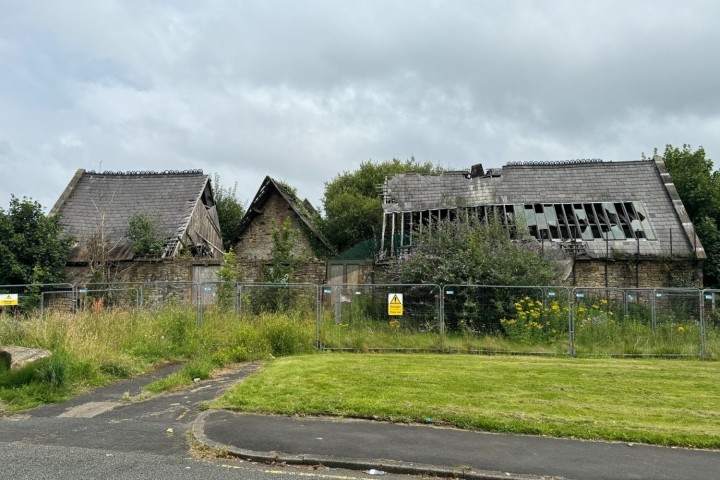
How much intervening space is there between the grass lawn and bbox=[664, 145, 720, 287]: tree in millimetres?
11591

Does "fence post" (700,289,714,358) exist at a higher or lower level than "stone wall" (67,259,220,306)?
lower

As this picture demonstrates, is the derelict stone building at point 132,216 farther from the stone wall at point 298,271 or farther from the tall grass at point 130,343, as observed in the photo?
the tall grass at point 130,343

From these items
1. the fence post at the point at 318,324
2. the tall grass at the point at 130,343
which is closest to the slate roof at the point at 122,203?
the tall grass at the point at 130,343

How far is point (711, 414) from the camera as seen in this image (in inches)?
337

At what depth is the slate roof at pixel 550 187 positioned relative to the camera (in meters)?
25.7

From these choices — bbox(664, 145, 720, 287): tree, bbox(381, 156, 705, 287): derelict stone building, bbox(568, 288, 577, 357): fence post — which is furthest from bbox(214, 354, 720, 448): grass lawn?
bbox(664, 145, 720, 287): tree

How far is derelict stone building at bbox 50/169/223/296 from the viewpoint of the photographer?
976 inches

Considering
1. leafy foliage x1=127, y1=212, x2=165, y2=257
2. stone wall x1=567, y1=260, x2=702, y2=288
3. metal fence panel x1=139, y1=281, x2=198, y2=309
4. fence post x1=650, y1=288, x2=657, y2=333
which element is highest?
leafy foliage x1=127, y1=212, x2=165, y2=257

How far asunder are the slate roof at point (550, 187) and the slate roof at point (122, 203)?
10.4 m

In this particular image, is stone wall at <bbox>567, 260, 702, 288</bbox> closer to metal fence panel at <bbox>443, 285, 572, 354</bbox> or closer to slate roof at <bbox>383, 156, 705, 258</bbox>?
slate roof at <bbox>383, 156, 705, 258</bbox>

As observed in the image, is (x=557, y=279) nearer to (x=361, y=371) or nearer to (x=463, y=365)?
(x=463, y=365)

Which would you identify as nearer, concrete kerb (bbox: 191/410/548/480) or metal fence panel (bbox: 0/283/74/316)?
concrete kerb (bbox: 191/410/548/480)

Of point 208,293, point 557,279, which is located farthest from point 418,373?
point 557,279

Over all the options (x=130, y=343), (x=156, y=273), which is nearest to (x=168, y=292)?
(x=156, y=273)
